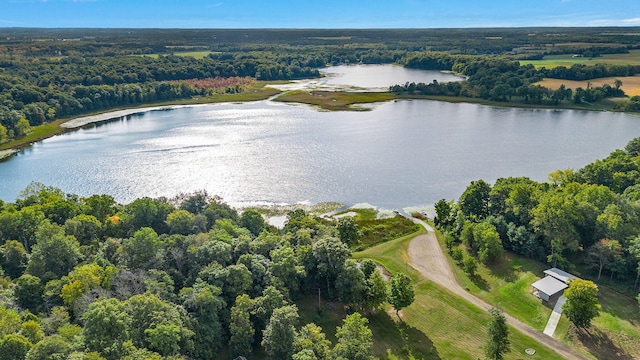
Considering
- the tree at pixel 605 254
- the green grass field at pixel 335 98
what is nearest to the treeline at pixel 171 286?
the tree at pixel 605 254

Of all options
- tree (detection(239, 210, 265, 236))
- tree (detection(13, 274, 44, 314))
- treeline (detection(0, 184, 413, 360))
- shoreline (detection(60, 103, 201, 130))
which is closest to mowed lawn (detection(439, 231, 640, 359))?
treeline (detection(0, 184, 413, 360))

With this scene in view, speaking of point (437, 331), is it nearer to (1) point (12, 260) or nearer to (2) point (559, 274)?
(2) point (559, 274)

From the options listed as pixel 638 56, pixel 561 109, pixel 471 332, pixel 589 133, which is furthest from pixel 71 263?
pixel 638 56

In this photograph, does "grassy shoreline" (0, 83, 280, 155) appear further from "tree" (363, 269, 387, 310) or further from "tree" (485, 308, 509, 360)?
"tree" (485, 308, 509, 360)

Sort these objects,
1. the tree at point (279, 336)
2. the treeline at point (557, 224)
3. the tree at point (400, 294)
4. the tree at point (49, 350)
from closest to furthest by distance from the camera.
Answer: the tree at point (49, 350), the tree at point (279, 336), the tree at point (400, 294), the treeline at point (557, 224)

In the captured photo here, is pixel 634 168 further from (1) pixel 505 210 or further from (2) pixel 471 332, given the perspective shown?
(2) pixel 471 332

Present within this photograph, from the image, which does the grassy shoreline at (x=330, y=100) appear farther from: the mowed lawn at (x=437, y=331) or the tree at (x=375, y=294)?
the tree at (x=375, y=294)
